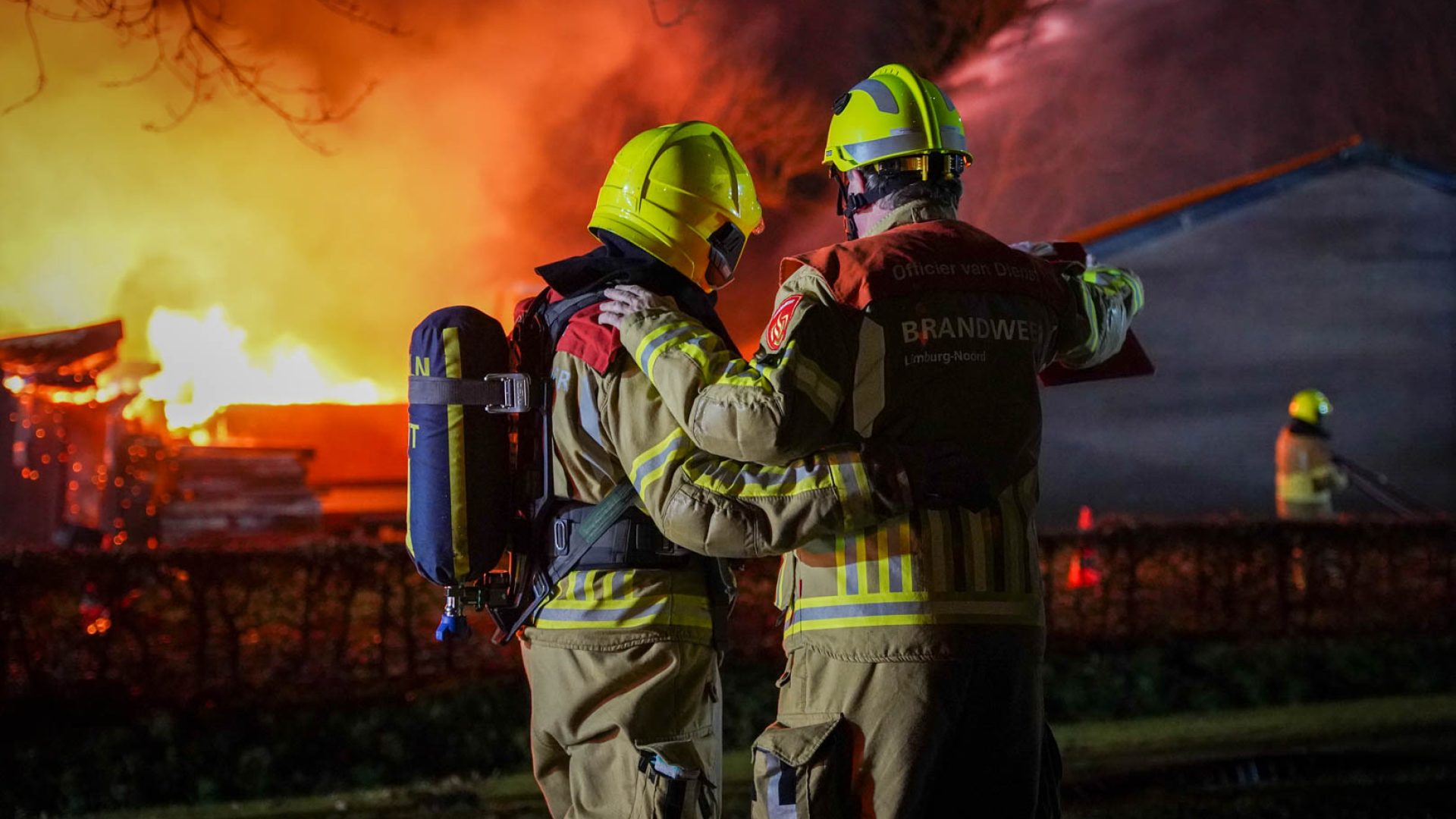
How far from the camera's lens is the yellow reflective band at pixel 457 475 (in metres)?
3.27

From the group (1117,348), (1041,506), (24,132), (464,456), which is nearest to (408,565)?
(464,456)

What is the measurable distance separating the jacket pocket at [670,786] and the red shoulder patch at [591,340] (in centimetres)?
88

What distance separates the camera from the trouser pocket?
263 cm

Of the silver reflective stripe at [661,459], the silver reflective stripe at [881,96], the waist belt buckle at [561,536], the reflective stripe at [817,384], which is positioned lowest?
the waist belt buckle at [561,536]

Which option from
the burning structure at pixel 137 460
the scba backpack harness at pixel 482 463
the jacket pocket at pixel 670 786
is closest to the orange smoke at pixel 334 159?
the burning structure at pixel 137 460

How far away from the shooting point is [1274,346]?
1366 centimetres

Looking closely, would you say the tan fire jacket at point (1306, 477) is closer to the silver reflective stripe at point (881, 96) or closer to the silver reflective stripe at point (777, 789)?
the silver reflective stripe at point (881, 96)

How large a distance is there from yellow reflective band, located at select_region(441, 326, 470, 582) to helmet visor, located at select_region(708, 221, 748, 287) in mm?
723

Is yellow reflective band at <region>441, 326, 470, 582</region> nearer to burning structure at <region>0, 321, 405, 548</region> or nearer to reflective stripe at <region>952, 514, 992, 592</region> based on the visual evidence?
reflective stripe at <region>952, 514, 992, 592</region>

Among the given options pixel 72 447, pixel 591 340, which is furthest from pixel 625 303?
pixel 72 447

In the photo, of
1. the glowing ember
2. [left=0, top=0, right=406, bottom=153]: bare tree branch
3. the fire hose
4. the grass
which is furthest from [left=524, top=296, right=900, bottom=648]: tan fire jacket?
the fire hose

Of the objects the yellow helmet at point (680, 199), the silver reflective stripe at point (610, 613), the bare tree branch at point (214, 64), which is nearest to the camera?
the silver reflective stripe at point (610, 613)

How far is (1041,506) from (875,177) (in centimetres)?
1058

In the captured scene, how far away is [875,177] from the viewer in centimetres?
305
